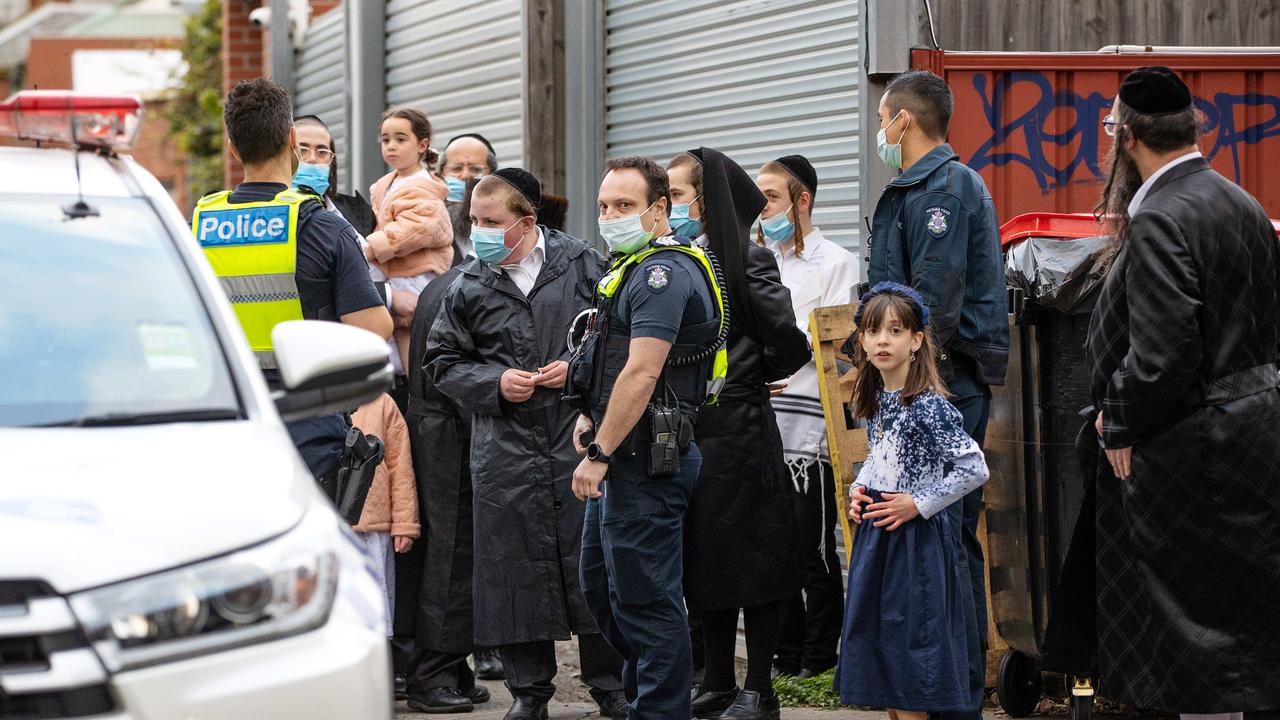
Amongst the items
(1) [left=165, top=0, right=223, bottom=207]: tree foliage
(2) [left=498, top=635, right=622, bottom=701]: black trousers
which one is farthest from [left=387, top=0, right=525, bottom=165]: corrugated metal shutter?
(1) [left=165, top=0, right=223, bottom=207]: tree foliage

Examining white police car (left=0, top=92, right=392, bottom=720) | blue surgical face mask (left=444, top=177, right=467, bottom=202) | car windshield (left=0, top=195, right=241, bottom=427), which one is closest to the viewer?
white police car (left=0, top=92, right=392, bottom=720)

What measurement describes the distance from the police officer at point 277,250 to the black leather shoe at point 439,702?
1.75 m

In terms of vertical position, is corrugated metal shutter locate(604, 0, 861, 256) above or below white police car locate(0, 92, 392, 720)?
above

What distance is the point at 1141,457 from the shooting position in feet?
16.2

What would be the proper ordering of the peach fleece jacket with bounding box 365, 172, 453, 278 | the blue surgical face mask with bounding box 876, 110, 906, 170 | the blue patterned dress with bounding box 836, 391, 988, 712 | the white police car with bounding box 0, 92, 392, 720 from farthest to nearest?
the peach fleece jacket with bounding box 365, 172, 453, 278, the blue surgical face mask with bounding box 876, 110, 906, 170, the blue patterned dress with bounding box 836, 391, 988, 712, the white police car with bounding box 0, 92, 392, 720

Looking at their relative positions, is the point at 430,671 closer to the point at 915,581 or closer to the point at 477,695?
the point at 477,695

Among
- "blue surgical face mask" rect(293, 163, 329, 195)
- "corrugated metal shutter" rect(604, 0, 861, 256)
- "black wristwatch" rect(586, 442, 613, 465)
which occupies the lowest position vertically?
"black wristwatch" rect(586, 442, 613, 465)

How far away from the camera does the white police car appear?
2.95 meters

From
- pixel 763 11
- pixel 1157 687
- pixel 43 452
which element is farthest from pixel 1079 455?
pixel 763 11

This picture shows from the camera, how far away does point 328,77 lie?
1513cm

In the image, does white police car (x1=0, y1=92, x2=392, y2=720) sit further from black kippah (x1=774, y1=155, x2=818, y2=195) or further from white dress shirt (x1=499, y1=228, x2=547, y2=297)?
black kippah (x1=774, y1=155, x2=818, y2=195)

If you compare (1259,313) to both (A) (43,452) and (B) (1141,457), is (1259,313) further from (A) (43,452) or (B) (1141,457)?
(A) (43,452)

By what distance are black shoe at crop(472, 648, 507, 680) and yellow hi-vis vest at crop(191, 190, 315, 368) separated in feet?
9.14

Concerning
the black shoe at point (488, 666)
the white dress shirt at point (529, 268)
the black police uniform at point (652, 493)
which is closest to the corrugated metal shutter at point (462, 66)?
the black shoe at point (488, 666)
